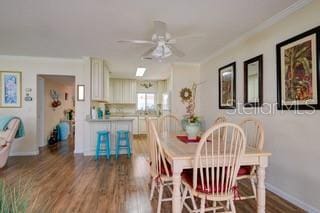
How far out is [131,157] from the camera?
470cm

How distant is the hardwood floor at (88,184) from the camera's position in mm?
2332

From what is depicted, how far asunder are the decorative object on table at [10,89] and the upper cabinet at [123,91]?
3714mm

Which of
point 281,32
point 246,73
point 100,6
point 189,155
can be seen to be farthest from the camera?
point 246,73

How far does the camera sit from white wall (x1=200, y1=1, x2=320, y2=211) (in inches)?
86.3

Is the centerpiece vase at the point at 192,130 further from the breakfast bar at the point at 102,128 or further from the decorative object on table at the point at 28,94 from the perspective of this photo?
the decorative object on table at the point at 28,94

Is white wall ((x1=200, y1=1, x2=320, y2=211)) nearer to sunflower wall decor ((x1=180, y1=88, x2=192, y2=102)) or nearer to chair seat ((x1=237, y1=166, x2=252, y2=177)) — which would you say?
chair seat ((x1=237, y1=166, x2=252, y2=177))

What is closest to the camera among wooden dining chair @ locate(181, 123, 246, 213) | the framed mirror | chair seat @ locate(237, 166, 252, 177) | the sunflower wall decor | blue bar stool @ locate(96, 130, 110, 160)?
wooden dining chair @ locate(181, 123, 246, 213)

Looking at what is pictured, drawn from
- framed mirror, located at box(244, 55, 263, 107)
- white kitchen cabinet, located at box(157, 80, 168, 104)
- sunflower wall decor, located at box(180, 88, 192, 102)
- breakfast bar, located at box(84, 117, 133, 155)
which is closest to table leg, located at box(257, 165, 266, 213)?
framed mirror, located at box(244, 55, 263, 107)

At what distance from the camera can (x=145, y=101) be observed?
9016 mm

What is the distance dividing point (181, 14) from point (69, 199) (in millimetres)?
2809

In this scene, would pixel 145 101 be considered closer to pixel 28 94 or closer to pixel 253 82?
pixel 28 94

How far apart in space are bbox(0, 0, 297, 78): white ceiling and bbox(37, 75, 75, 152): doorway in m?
1.71

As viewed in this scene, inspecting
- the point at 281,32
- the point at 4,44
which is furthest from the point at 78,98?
the point at 281,32

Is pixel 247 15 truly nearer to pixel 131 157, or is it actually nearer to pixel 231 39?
pixel 231 39
